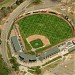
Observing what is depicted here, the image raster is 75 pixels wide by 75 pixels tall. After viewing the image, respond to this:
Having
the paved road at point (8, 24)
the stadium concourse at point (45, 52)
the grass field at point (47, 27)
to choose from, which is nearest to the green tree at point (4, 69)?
the paved road at point (8, 24)

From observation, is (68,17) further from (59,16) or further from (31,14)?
(31,14)

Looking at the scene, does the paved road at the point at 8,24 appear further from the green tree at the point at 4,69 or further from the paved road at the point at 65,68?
the paved road at the point at 65,68

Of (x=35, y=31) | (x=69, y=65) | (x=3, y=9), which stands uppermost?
(x=3, y=9)

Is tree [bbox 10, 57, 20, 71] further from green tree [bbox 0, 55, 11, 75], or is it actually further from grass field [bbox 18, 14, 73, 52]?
grass field [bbox 18, 14, 73, 52]

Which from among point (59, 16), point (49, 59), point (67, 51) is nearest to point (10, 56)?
point (49, 59)

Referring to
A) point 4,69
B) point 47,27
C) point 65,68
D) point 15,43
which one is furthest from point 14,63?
point 47,27

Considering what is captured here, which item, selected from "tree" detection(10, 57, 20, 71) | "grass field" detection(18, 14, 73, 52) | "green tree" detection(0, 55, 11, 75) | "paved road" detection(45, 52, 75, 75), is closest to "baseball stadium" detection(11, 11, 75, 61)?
"grass field" detection(18, 14, 73, 52)

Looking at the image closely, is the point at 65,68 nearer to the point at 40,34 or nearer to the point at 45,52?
the point at 45,52

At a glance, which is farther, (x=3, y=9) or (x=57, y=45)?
(x=3, y=9)
